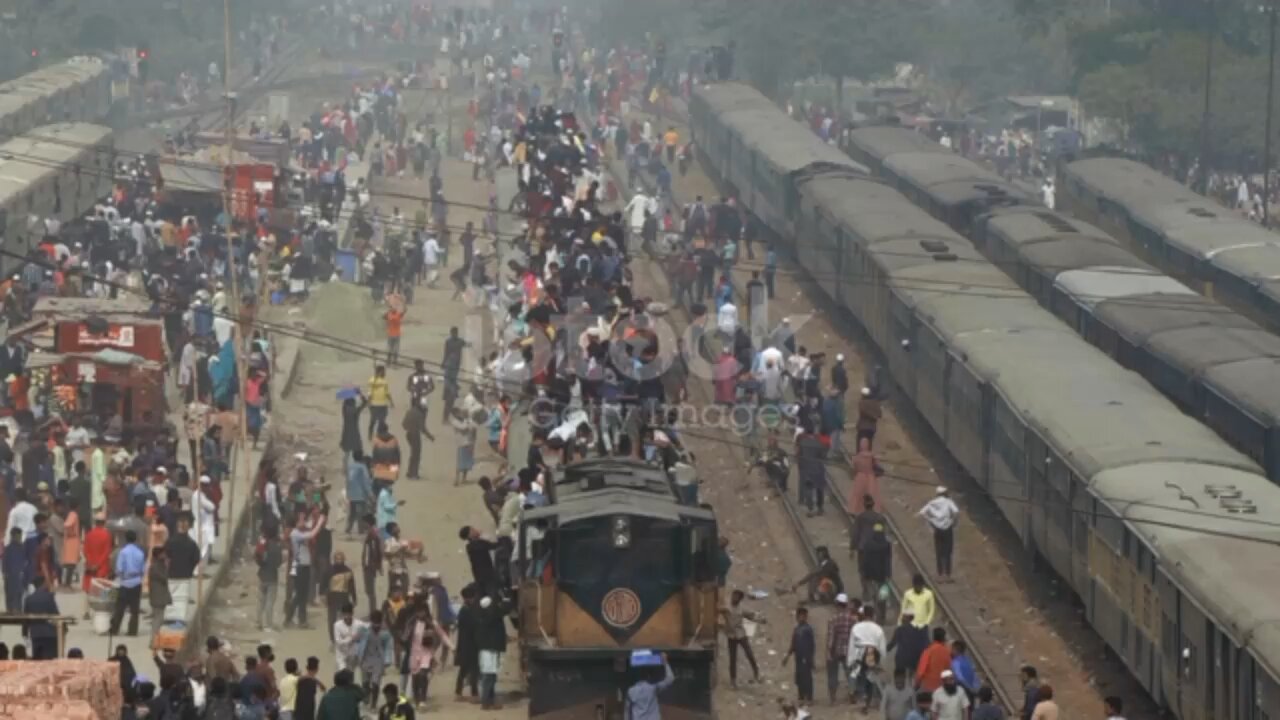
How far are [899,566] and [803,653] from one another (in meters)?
5.87

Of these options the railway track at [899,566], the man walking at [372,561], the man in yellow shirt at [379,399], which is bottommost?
the railway track at [899,566]

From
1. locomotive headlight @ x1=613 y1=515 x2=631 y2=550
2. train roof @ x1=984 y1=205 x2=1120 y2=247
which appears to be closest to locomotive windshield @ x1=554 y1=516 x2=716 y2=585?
locomotive headlight @ x1=613 y1=515 x2=631 y2=550

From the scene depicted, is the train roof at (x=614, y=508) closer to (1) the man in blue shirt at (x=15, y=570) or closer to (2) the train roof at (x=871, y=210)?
(1) the man in blue shirt at (x=15, y=570)

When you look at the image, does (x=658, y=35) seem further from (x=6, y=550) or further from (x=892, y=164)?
(x=6, y=550)

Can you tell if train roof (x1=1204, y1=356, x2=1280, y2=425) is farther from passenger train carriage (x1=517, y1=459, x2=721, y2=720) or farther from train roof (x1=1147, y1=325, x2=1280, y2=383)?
passenger train carriage (x1=517, y1=459, x2=721, y2=720)

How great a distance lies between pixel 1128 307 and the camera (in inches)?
1310

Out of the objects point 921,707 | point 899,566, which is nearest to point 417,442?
point 899,566

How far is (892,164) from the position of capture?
5066 centimetres

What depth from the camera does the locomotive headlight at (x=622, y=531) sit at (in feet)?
69.6

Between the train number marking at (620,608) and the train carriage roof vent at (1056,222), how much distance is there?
19.1m

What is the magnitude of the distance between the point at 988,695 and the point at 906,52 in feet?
177

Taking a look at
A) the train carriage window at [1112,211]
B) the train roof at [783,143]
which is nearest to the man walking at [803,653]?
the train carriage window at [1112,211]

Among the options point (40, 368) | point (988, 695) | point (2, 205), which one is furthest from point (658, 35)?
point (988, 695)

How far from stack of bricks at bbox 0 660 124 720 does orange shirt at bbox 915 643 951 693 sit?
266 inches
